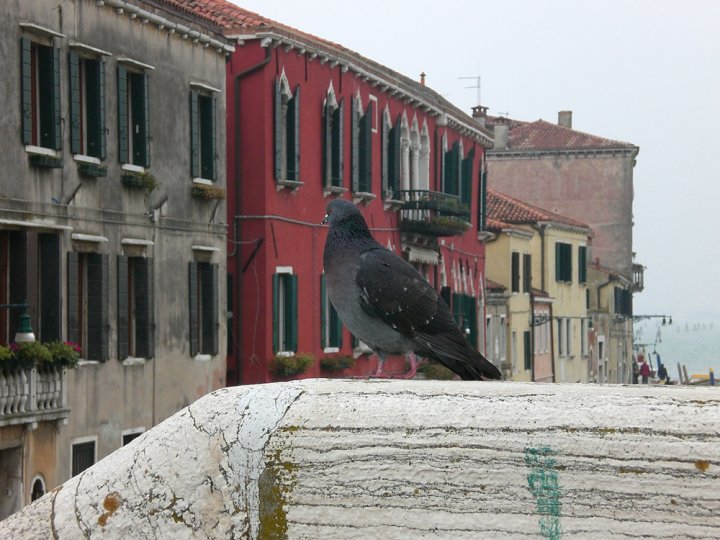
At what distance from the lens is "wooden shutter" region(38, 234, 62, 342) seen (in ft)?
69.2

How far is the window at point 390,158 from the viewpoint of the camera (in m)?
35.1

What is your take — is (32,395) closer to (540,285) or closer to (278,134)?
(278,134)

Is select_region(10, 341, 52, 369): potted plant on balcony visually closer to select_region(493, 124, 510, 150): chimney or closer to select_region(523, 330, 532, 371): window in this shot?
select_region(523, 330, 532, 371): window

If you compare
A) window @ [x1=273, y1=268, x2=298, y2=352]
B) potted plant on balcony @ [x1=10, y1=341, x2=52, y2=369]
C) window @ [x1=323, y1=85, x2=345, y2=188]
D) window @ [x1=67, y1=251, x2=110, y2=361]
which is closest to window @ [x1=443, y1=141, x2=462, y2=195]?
window @ [x1=323, y1=85, x2=345, y2=188]

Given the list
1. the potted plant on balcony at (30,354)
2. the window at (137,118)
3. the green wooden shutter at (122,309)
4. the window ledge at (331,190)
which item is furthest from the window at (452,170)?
the potted plant on balcony at (30,354)

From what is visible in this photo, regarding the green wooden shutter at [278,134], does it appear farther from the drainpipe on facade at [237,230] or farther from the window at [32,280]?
the window at [32,280]

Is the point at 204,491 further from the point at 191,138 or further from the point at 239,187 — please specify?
the point at 239,187

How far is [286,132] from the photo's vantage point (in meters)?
29.1

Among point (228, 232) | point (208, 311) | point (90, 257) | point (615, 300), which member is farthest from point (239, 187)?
point (615, 300)

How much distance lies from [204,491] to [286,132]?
26.3 meters

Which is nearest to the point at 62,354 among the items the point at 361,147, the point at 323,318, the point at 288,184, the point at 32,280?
the point at 32,280

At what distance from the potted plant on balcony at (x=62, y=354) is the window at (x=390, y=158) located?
1510 cm

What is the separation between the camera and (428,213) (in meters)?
37.7

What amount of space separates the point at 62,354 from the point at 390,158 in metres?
15.9
